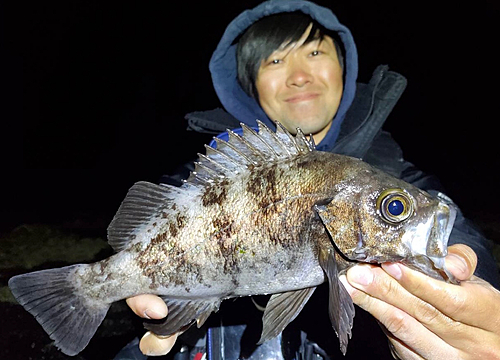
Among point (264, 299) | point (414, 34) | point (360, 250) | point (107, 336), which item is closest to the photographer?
point (360, 250)

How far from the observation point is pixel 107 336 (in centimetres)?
520

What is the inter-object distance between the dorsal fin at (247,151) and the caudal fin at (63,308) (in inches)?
32.8

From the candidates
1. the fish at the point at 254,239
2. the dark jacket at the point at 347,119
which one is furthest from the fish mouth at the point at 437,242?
the dark jacket at the point at 347,119

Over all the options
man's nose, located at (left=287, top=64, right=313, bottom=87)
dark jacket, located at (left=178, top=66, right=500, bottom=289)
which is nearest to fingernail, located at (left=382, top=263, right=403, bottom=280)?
dark jacket, located at (left=178, top=66, right=500, bottom=289)

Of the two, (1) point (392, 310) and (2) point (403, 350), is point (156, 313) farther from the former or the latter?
(2) point (403, 350)

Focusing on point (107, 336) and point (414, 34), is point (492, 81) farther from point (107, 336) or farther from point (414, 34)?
point (107, 336)

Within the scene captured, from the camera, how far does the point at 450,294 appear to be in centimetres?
177

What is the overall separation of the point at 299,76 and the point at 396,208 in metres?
2.22

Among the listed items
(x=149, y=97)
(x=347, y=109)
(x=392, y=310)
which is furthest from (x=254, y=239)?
(x=149, y=97)

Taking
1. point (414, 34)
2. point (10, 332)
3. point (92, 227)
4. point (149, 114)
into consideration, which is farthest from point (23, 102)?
point (414, 34)

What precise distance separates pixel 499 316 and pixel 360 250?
764 mm

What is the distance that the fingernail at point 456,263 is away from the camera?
5.94 ft

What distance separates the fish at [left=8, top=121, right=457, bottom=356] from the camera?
5.81 ft

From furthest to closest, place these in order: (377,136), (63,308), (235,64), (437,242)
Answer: (235,64) → (377,136) → (63,308) → (437,242)
